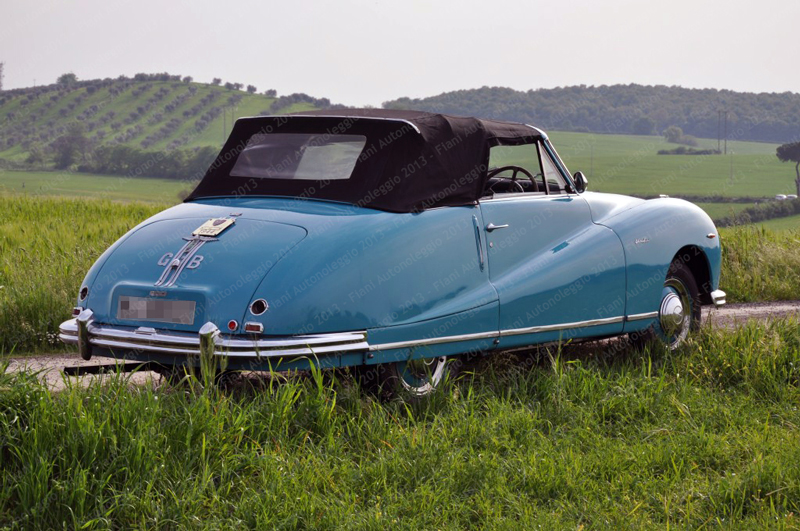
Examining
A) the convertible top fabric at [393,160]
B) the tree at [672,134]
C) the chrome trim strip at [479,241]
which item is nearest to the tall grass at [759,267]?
the convertible top fabric at [393,160]

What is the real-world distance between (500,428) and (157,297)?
6.36 ft

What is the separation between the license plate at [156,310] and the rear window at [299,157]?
1.26m

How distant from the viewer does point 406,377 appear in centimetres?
546

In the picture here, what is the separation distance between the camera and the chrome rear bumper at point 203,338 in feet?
15.9

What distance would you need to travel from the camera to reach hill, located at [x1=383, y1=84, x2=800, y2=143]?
86.2 m

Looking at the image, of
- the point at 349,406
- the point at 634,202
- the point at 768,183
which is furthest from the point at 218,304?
the point at 768,183

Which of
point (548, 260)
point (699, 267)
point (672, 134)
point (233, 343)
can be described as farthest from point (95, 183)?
point (233, 343)

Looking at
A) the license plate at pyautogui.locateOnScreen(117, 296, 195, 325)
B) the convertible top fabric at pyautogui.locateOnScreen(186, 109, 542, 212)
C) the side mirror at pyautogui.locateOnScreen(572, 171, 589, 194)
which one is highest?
the convertible top fabric at pyautogui.locateOnScreen(186, 109, 542, 212)

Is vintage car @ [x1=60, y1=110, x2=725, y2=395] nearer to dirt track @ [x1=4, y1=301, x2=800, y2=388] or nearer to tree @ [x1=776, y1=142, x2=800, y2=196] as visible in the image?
dirt track @ [x1=4, y1=301, x2=800, y2=388]

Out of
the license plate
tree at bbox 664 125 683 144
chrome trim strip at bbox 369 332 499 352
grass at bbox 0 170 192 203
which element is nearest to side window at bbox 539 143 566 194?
chrome trim strip at bbox 369 332 499 352

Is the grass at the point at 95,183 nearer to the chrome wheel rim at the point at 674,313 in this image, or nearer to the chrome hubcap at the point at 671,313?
the chrome wheel rim at the point at 674,313

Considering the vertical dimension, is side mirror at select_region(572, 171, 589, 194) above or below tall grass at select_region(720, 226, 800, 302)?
above

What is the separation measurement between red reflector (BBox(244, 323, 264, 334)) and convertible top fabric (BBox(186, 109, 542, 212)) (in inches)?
42.5

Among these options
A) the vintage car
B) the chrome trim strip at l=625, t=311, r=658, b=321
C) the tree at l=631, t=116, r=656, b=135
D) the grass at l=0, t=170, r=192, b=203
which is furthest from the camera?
the tree at l=631, t=116, r=656, b=135
